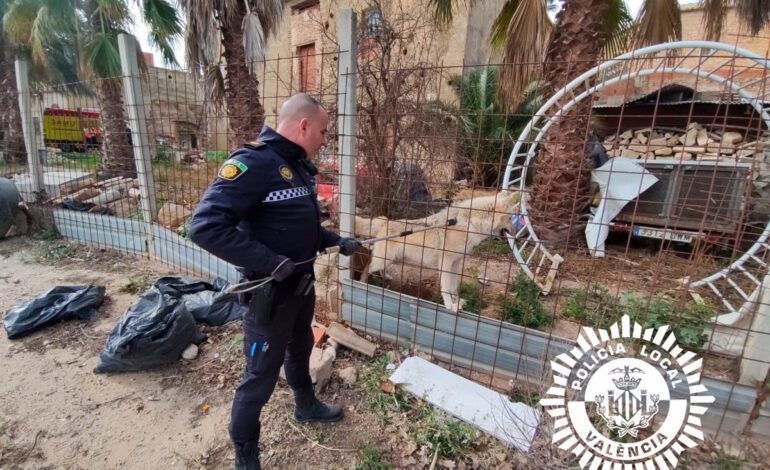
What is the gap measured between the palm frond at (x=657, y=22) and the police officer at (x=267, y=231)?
568cm

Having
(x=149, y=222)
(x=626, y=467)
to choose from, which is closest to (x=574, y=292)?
(x=626, y=467)

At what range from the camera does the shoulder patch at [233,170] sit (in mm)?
1673

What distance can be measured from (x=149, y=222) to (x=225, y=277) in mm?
1652

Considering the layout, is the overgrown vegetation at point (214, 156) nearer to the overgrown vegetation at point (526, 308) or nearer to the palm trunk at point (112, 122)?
the palm trunk at point (112, 122)

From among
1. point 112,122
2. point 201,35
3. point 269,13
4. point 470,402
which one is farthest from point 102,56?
point 470,402

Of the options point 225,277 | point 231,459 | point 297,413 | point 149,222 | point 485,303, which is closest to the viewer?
point 231,459

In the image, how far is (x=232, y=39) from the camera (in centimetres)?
640

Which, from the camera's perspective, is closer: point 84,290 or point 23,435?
point 23,435

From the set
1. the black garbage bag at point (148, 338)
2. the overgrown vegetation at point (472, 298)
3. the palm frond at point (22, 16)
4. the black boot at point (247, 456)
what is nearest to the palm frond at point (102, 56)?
the palm frond at point (22, 16)

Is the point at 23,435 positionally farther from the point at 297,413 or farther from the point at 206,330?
the point at 297,413

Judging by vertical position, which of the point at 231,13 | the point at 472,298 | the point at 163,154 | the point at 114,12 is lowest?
the point at 472,298

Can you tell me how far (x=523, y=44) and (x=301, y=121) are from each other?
15.3 ft

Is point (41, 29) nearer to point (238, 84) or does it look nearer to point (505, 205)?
point (238, 84)

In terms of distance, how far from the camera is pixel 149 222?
4953mm
